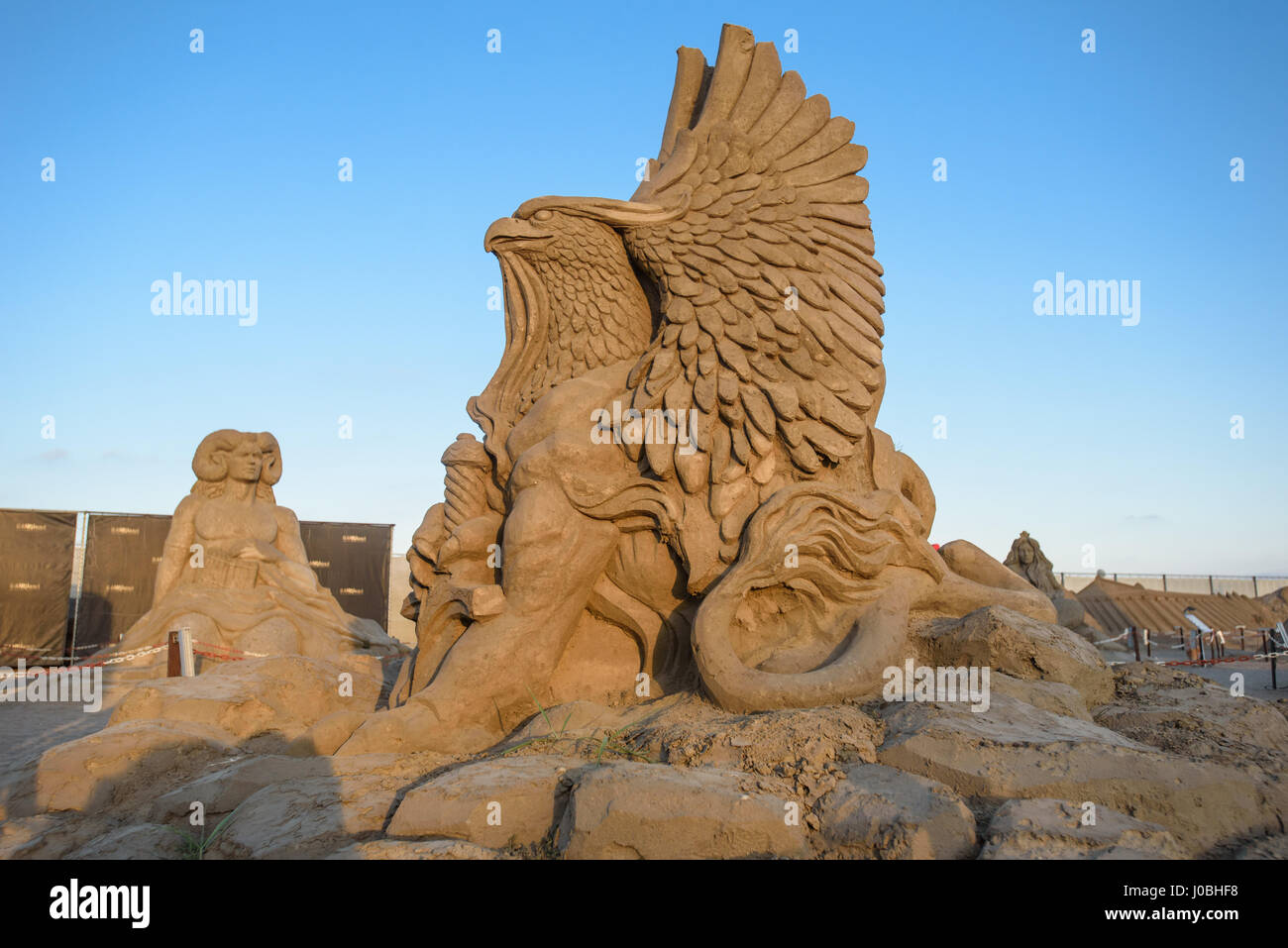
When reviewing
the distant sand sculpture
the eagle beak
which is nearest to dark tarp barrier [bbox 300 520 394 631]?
the distant sand sculpture

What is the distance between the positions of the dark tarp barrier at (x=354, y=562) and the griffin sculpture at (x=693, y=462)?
11235 mm

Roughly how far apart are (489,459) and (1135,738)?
2578 millimetres

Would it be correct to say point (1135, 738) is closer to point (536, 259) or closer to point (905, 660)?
point (905, 660)

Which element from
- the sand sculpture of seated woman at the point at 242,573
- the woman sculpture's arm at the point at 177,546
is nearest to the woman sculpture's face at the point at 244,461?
the sand sculpture of seated woman at the point at 242,573

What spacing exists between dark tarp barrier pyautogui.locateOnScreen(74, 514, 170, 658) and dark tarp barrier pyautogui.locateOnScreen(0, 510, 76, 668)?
329mm

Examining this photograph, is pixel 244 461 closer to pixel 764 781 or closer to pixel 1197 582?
pixel 764 781

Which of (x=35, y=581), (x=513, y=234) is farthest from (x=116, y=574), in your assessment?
(x=513, y=234)

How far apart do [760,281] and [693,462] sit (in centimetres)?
78

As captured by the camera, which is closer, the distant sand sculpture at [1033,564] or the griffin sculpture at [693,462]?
the griffin sculpture at [693,462]

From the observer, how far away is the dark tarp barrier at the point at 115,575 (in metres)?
12.5

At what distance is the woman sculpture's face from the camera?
28.8 ft

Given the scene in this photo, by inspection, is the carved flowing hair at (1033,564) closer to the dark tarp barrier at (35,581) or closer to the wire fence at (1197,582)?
the wire fence at (1197,582)
